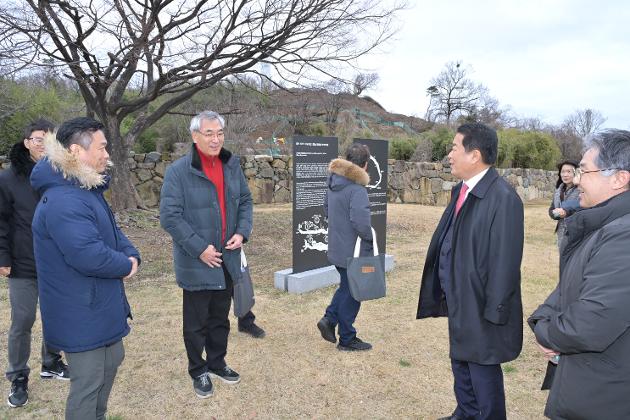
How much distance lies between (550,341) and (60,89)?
59.6 ft

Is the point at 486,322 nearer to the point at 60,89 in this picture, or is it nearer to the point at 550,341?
the point at 550,341

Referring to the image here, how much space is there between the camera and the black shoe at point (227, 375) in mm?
3580

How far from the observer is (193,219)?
10.7 feet

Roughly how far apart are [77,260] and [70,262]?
0.15 ft

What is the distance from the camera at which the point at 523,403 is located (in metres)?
3.36

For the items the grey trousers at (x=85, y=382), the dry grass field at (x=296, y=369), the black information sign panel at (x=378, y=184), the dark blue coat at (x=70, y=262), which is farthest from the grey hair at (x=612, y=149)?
the black information sign panel at (x=378, y=184)

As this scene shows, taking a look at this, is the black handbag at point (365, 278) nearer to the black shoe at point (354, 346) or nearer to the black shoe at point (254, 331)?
the black shoe at point (354, 346)

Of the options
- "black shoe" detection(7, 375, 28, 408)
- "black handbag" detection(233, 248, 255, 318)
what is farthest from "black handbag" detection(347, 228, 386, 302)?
"black shoe" detection(7, 375, 28, 408)

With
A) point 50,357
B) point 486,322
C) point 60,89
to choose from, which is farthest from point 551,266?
point 60,89

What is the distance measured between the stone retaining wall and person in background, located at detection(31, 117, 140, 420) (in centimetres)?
1211

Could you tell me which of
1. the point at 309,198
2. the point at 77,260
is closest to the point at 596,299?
the point at 77,260

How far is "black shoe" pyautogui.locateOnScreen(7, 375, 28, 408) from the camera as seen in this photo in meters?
3.20

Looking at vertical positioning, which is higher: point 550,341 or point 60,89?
point 60,89

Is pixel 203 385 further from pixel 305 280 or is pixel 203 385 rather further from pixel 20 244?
pixel 305 280
